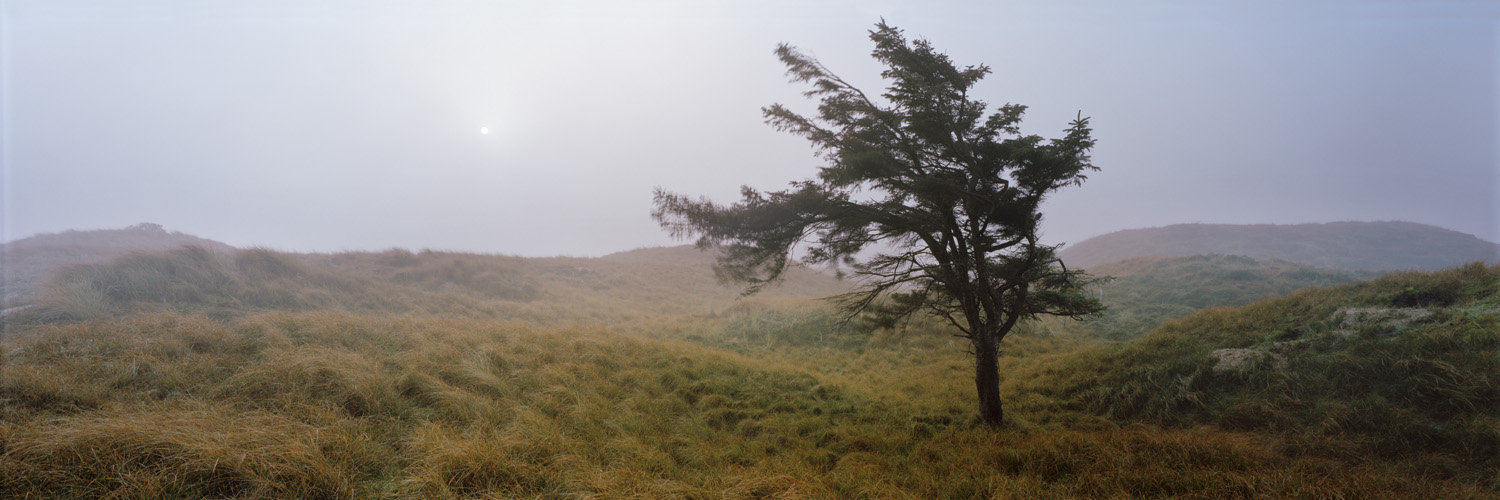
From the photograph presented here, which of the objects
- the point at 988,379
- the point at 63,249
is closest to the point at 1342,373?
the point at 988,379

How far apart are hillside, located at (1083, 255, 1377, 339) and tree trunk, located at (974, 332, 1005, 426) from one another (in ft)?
27.3

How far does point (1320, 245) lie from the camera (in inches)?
823

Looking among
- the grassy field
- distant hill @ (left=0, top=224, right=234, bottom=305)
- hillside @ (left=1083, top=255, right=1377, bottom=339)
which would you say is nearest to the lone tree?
the grassy field

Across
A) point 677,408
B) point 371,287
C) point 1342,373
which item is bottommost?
point 677,408

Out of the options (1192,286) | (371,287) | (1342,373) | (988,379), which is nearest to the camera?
(1342,373)

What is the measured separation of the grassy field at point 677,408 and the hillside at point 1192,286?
5.17 meters

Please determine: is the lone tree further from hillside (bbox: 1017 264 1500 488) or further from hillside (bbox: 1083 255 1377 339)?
hillside (bbox: 1083 255 1377 339)

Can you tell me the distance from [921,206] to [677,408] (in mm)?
5271

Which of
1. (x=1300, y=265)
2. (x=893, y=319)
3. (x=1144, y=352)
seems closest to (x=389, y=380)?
(x=893, y=319)

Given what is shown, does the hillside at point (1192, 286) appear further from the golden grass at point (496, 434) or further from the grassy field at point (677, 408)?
the golden grass at point (496, 434)

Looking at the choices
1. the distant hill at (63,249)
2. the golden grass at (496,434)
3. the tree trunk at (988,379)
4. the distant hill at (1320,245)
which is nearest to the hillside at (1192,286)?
the distant hill at (1320,245)

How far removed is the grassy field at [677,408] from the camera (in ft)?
12.4

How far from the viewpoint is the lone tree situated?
6.30m

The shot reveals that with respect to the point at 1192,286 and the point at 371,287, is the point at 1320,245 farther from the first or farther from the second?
the point at 371,287
